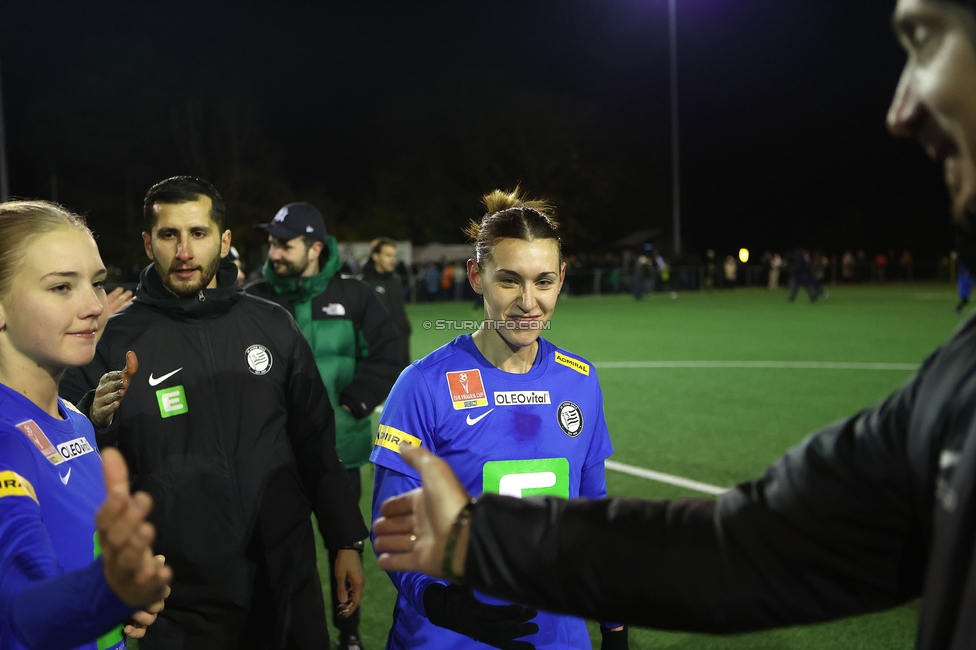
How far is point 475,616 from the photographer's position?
2311mm

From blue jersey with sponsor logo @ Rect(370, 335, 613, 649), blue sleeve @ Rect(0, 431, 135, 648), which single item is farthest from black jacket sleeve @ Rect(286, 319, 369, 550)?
blue sleeve @ Rect(0, 431, 135, 648)

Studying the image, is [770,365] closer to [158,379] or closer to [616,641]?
[616,641]

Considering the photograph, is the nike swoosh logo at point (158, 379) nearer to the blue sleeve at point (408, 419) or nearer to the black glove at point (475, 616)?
the blue sleeve at point (408, 419)

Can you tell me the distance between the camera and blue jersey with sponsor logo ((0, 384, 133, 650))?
5.13 ft

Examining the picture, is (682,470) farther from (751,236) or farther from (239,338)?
(751,236)

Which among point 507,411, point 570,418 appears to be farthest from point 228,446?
point 570,418

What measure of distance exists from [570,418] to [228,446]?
139 cm

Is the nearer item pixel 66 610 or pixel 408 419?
pixel 66 610

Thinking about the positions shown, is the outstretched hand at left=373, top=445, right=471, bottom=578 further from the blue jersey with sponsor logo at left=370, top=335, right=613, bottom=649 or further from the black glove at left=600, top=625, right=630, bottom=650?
the black glove at left=600, top=625, right=630, bottom=650

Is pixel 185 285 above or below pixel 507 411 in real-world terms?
above

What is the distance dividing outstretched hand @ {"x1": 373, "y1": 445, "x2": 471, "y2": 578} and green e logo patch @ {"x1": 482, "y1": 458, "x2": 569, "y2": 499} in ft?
3.69

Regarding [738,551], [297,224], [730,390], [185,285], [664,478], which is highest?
[297,224]

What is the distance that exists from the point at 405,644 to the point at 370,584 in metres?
2.71

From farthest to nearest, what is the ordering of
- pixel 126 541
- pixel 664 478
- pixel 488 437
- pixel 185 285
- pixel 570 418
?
pixel 664 478
pixel 185 285
pixel 570 418
pixel 488 437
pixel 126 541
